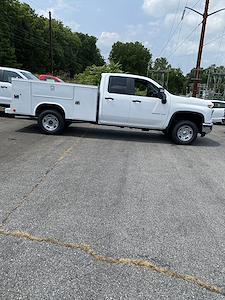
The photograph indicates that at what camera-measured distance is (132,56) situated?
322 feet

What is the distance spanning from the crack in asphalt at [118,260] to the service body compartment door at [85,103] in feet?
21.9

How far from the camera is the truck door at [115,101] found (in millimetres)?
10156

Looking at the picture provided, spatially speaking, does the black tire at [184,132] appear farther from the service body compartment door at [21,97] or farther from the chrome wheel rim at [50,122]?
the service body compartment door at [21,97]

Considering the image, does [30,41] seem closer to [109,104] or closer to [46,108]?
[46,108]

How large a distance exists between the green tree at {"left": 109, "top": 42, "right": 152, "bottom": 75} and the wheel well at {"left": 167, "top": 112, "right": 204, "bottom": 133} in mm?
89393

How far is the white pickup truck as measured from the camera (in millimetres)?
10086

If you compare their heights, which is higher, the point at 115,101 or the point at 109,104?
the point at 115,101

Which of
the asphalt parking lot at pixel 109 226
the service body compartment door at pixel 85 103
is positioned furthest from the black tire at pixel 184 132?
the service body compartment door at pixel 85 103

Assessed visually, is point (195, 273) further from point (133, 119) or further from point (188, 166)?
point (133, 119)

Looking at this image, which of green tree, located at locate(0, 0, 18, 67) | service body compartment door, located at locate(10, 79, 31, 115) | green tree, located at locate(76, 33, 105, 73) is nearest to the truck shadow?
service body compartment door, located at locate(10, 79, 31, 115)

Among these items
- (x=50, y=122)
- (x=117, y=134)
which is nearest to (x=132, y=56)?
(x=117, y=134)

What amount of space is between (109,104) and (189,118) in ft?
8.58

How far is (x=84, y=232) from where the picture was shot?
13.0 feet

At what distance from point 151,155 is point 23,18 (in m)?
74.2
